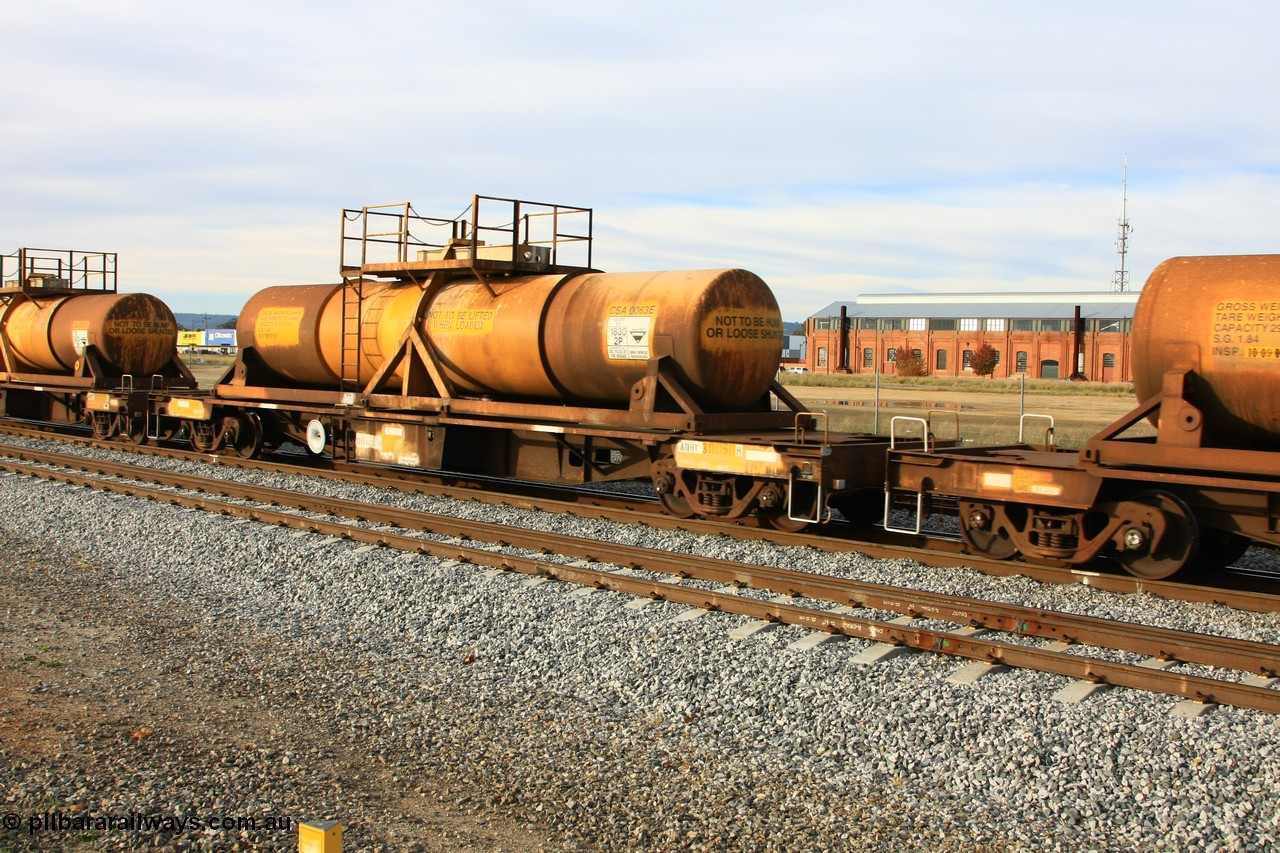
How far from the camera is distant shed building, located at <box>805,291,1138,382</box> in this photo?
71.4 m

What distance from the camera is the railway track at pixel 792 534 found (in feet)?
31.1

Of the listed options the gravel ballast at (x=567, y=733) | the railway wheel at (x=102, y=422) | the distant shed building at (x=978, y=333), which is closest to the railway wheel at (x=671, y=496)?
the gravel ballast at (x=567, y=733)

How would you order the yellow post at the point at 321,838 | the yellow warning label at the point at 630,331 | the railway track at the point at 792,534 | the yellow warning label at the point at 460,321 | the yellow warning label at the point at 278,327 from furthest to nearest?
the yellow warning label at the point at 278,327, the yellow warning label at the point at 460,321, the yellow warning label at the point at 630,331, the railway track at the point at 792,534, the yellow post at the point at 321,838

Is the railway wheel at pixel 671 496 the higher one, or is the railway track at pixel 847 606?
the railway wheel at pixel 671 496

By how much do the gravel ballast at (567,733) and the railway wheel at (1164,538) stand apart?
57 cm

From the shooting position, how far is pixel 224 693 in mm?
7113

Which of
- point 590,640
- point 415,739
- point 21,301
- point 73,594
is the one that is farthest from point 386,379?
point 21,301

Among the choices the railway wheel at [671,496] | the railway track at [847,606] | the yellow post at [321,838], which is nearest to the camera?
the yellow post at [321,838]

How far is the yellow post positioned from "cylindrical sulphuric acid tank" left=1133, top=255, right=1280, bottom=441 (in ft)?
28.4

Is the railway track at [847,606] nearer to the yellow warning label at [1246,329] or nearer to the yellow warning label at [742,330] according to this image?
the yellow warning label at [1246,329]

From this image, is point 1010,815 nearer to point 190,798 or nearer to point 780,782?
point 780,782

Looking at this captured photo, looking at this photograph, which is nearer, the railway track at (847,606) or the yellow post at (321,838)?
the yellow post at (321,838)

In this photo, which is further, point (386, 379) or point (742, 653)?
point (386, 379)

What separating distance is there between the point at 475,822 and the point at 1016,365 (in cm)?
7501
